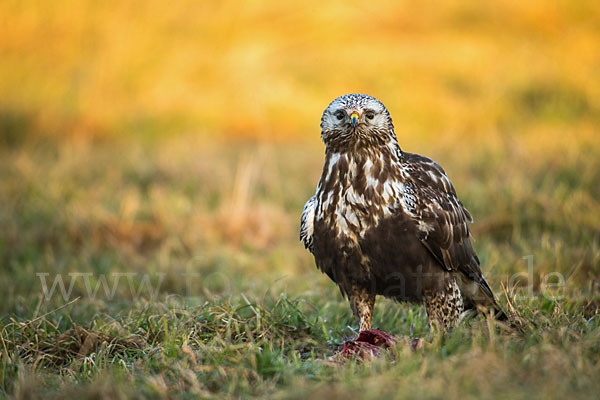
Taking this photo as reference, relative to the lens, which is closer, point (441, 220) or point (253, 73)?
point (441, 220)

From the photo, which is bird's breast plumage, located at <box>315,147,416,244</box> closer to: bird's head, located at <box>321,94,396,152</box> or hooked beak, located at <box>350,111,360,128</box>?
bird's head, located at <box>321,94,396,152</box>

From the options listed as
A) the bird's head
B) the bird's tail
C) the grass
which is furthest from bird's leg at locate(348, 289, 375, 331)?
the bird's head

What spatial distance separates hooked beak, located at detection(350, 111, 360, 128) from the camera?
116 inches

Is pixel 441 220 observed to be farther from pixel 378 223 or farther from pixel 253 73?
pixel 253 73

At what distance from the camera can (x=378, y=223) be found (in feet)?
9.73

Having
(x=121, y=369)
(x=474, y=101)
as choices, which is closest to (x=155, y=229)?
(x=121, y=369)

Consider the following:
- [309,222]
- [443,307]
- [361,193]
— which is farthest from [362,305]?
[361,193]

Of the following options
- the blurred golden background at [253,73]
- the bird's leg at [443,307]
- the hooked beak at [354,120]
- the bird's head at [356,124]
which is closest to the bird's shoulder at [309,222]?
the bird's head at [356,124]

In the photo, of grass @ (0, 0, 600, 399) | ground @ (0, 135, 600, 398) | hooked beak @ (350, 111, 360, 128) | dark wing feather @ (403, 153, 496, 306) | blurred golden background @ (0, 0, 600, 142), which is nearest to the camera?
ground @ (0, 135, 600, 398)

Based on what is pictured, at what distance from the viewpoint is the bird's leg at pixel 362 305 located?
10.5ft

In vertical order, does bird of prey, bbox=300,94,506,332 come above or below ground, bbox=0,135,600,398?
above

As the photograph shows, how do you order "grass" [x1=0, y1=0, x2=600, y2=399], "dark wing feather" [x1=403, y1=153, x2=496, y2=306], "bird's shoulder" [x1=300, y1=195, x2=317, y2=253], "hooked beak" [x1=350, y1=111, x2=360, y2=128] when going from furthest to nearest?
"bird's shoulder" [x1=300, y1=195, x2=317, y2=253], "dark wing feather" [x1=403, y1=153, x2=496, y2=306], "hooked beak" [x1=350, y1=111, x2=360, y2=128], "grass" [x1=0, y1=0, x2=600, y2=399]

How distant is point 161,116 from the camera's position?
32.8ft

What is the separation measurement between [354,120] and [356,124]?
0.9 inches
